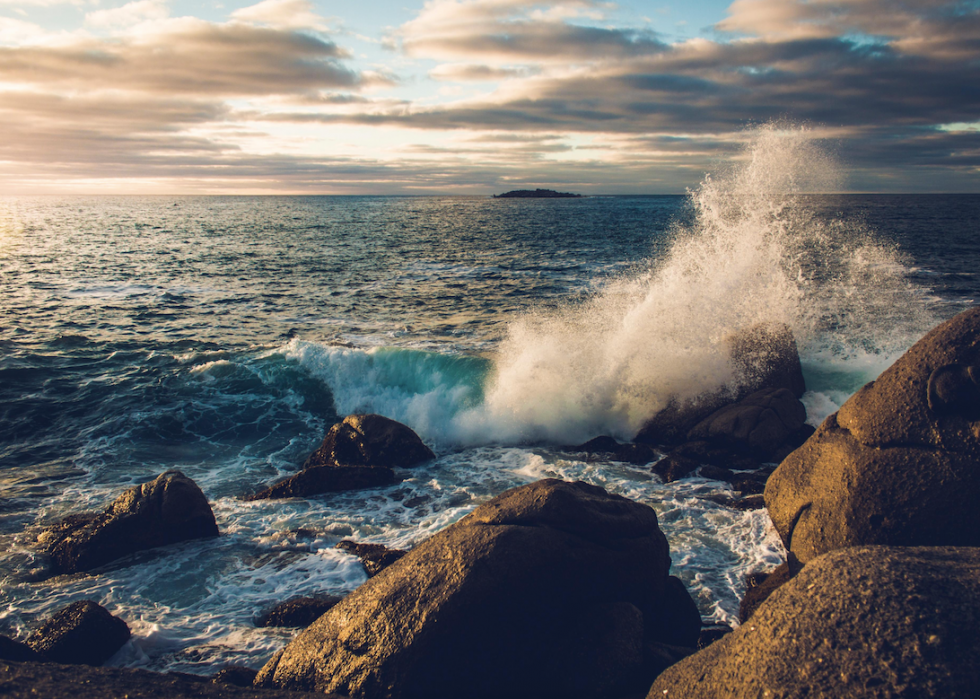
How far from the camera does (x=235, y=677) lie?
4.80 metres

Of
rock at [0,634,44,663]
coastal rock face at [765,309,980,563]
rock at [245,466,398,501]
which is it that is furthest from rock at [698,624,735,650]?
rock at [0,634,44,663]

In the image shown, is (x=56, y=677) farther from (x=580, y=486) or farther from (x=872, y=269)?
(x=872, y=269)

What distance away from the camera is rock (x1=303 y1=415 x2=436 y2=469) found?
10.6 meters

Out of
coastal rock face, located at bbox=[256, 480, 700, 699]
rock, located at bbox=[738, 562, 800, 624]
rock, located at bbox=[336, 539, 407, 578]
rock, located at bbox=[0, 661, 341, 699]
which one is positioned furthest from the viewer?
rock, located at bbox=[336, 539, 407, 578]

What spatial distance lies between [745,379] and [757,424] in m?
1.86

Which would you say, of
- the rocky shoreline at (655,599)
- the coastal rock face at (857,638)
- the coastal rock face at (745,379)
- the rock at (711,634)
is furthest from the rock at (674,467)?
the coastal rock face at (857,638)

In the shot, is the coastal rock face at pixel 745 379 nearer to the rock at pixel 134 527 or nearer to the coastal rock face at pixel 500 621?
the coastal rock face at pixel 500 621

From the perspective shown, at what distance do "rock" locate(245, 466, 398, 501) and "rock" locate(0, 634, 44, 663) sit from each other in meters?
4.40

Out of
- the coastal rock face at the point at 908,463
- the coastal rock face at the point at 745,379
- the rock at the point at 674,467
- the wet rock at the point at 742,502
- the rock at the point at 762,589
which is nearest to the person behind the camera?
the coastal rock face at the point at 908,463

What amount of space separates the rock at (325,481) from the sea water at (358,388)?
0.21m

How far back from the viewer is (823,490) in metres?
6.22

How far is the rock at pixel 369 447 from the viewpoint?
10.6 meters

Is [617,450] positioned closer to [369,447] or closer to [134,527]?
[369,447]

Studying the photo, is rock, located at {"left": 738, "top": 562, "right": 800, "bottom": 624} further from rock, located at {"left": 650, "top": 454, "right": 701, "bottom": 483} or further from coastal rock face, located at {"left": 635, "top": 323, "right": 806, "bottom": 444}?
coastal rock face, located at {"left": 635, "top": 323, "right": 806, "bottom": 444}
